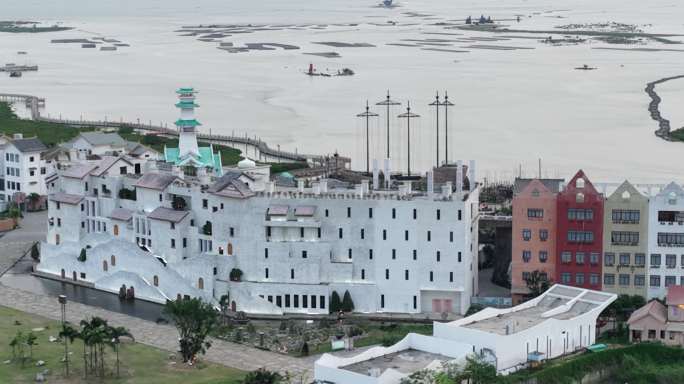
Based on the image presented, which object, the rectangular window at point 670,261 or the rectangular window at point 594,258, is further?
the rectangular window at point 594,258

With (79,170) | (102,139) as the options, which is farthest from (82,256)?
(102,139)

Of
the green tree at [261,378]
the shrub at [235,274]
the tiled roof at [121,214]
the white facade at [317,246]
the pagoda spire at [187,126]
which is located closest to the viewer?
the green tree at [261,378]

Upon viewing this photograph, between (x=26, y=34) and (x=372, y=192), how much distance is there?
158 meters

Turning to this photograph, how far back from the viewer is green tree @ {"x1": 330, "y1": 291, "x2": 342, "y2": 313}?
141ft

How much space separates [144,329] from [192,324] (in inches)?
171

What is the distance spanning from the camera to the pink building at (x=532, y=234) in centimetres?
4275

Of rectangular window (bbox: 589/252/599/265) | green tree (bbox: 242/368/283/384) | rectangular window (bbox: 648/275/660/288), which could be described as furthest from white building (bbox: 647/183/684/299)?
green tree (bbox: 242/368/283/384)

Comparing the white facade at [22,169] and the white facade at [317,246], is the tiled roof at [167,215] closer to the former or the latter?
the white facade at [317,246]

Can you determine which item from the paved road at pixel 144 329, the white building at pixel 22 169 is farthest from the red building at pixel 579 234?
the white building at pixel 22 169

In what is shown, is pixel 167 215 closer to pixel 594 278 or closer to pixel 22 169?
pixel 594 278

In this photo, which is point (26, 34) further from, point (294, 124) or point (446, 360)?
point (446, 360)

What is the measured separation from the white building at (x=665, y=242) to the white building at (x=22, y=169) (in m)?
29.3

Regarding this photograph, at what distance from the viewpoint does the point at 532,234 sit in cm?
4300

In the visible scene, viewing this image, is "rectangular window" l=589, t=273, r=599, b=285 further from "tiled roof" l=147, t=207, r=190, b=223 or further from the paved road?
"tiled roof" l=147, t=207, r=190, b=223
